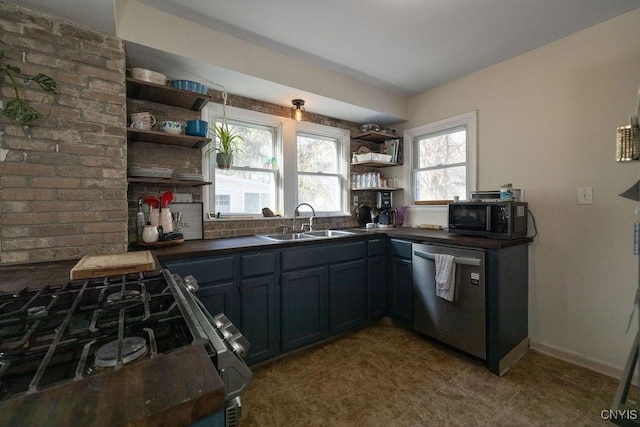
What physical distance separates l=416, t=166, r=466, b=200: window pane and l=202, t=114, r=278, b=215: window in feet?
5.68

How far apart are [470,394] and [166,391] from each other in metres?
2.02

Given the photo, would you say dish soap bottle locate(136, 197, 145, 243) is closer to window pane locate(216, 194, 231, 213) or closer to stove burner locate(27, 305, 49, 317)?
window pane locate(216, 194, 231, 213)

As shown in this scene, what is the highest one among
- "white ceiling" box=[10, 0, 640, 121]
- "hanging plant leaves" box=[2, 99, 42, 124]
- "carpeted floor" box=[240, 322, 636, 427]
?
"white ceiling" box=[10, 0, 640, 121]

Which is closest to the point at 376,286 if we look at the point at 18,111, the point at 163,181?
the point at 163,181

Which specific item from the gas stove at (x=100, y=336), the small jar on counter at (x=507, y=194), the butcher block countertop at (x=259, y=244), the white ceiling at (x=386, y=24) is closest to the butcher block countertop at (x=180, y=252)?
the butcher block countertop at (x=259, y=244)

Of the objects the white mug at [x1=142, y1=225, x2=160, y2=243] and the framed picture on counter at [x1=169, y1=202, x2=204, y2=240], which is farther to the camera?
the framed picture on counter at [x1=169, y1=202, x2=204, y2=240]

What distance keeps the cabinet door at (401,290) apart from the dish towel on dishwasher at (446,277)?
13.3 inches

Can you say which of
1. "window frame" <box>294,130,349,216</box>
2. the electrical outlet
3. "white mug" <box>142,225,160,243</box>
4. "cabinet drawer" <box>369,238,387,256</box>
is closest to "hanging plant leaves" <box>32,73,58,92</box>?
"white mug" <box>142,225,160,243</box>

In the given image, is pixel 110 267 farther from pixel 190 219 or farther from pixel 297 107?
pixel 297 107

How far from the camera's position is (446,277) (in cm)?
219

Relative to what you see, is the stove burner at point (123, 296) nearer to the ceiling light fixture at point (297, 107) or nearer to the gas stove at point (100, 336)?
the gas stove at point (100, 336)

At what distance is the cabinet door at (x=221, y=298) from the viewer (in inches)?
72.3

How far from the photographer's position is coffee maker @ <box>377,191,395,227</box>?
132 inches

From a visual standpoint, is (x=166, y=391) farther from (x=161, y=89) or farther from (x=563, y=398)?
(x=563, y=398)
